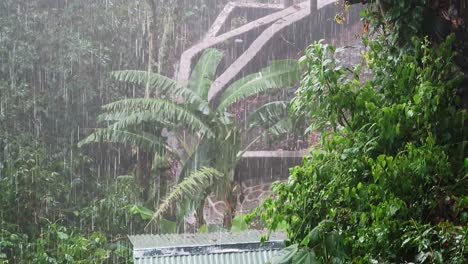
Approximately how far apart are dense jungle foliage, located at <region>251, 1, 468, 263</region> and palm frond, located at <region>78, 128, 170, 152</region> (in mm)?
5574

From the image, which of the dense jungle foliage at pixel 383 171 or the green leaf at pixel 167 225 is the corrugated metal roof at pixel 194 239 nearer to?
the dense jungle foliage at pixel 383 171

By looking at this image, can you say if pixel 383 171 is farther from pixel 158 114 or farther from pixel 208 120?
pixel 158 114

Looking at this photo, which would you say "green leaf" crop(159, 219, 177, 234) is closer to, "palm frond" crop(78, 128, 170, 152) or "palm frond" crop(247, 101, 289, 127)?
"palm frond" crop(78, 128, 170, 152)

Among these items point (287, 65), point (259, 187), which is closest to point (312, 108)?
point (287, 65)

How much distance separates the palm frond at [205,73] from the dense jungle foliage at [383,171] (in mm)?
5699

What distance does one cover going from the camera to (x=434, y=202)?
8.96 ft

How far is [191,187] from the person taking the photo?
799 centimetres

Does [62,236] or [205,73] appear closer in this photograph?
[62,236]

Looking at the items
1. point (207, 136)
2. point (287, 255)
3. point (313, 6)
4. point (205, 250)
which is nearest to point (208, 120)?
point (207, 136)

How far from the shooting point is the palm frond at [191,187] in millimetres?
7922

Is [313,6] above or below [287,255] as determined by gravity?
above

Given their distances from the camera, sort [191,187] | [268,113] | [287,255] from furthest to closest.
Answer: [268,113] < [191,187] < [287,255]

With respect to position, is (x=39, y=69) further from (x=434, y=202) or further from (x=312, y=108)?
(x=434, y=202)

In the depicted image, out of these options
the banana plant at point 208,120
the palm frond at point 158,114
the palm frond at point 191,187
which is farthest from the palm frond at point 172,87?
the palm frond at point 191,187
